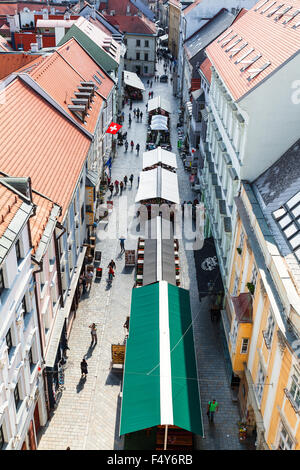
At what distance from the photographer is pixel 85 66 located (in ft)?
173

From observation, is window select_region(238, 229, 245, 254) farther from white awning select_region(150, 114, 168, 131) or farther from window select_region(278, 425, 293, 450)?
white awning select_region(150, 114, 168, 131)

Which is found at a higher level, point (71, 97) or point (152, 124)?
point (152, 124)

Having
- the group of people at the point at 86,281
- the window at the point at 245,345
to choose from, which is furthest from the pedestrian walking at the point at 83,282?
the window at the point at 245,345

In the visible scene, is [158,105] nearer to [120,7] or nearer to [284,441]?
[120,7]

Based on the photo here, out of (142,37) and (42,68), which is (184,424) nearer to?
(42,68)

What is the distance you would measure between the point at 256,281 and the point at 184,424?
24.8 ft

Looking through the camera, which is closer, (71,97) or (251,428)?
(251,428)

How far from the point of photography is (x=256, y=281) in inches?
920

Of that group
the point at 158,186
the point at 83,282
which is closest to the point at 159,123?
the point at 158,186

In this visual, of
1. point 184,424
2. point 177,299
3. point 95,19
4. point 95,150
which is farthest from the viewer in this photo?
point 95,19

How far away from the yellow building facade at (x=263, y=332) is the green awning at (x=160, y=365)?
283 cm

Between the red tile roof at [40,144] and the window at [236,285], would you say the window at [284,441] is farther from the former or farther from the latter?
the red tile roof at [40,144]

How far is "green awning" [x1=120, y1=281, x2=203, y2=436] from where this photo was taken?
72.4 feet
